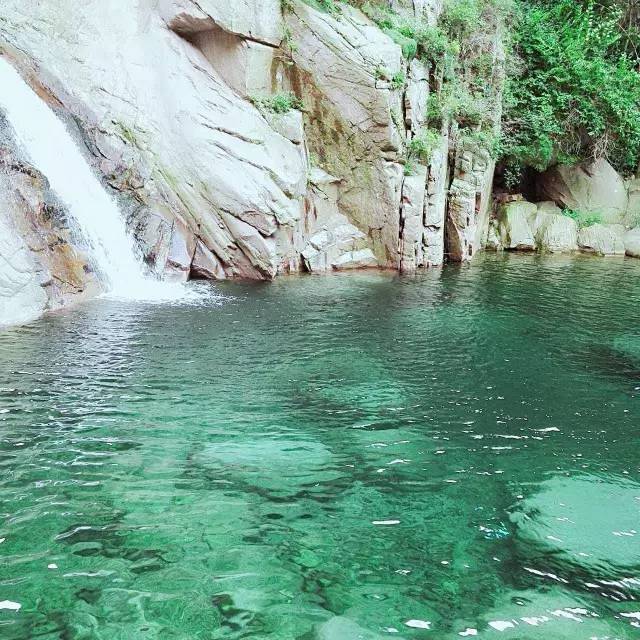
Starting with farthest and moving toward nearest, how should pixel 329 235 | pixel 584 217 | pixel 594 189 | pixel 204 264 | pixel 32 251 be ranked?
pixel 594 189, pixel 584 217, pixel 329 235, pixel 204 264, pixel 32 251

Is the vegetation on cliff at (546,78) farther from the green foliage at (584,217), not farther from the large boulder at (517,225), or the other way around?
→ the green foliage at (584,217)

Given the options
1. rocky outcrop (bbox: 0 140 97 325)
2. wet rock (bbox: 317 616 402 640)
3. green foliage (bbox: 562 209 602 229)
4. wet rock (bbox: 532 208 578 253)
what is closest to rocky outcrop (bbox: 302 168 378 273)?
rocky outcrop (bbox: 0 140 97 325)

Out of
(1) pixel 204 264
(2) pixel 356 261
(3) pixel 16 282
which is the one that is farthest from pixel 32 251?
(2) pixel 356 261

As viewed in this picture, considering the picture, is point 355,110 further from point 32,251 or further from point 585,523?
point 585,523

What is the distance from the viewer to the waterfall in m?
11.2

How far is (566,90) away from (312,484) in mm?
22580

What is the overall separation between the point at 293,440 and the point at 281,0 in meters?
13.1

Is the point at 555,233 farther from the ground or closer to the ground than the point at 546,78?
closer to the ground

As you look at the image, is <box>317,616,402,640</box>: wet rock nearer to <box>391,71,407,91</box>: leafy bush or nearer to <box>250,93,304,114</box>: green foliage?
<box>250,93,304,114</box>: green foliage

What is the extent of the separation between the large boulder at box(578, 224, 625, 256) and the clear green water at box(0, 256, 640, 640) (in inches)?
584

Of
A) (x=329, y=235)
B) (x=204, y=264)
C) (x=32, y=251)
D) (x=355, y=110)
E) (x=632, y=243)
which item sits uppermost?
(x=355, y=110)

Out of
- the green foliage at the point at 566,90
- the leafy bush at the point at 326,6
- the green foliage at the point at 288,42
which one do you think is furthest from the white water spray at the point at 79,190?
the green foliage at the point at 566,90

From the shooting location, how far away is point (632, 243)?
22.6m

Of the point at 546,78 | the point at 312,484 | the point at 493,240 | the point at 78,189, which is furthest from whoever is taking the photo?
the point at 493,240
